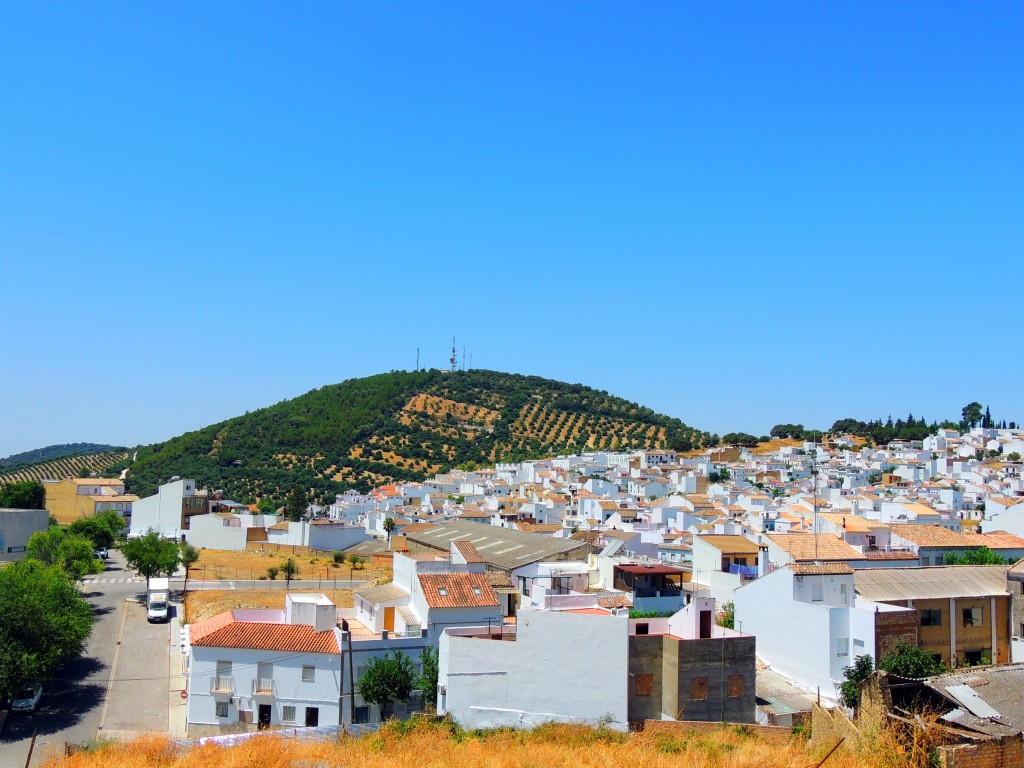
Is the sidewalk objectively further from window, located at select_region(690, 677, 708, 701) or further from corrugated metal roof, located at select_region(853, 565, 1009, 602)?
corrugated metal roof, located at select_region(853, 565, 1009, 602)

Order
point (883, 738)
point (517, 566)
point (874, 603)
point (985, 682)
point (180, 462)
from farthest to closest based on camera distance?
1. point (180, 462)
2. point (517, 566)
3. point (874, 603)
4. point (985, 682)
5. point (883, 738)

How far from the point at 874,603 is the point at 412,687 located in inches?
544

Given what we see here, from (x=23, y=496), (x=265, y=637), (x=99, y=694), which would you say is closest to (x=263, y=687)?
(x=265, y=637)

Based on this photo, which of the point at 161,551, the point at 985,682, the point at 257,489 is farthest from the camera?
the point at 257,489

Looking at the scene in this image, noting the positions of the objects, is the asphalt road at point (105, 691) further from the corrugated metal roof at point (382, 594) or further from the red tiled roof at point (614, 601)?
the red tiled roof at point (614, 601)

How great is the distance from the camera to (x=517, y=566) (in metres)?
34.0

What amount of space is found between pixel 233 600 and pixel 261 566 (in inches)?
442

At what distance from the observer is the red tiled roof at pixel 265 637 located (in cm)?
2283

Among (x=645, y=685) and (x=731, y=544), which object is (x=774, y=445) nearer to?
(x=731, y=544)

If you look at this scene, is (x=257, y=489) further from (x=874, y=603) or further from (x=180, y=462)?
(x=874, y=603)

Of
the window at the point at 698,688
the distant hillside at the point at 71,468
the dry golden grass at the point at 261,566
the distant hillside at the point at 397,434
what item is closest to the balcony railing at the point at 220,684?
the window at the point at 698,688

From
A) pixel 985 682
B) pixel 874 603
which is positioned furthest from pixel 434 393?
pixel 985 682

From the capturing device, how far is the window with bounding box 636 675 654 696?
819 inches

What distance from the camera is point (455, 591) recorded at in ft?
80.3
